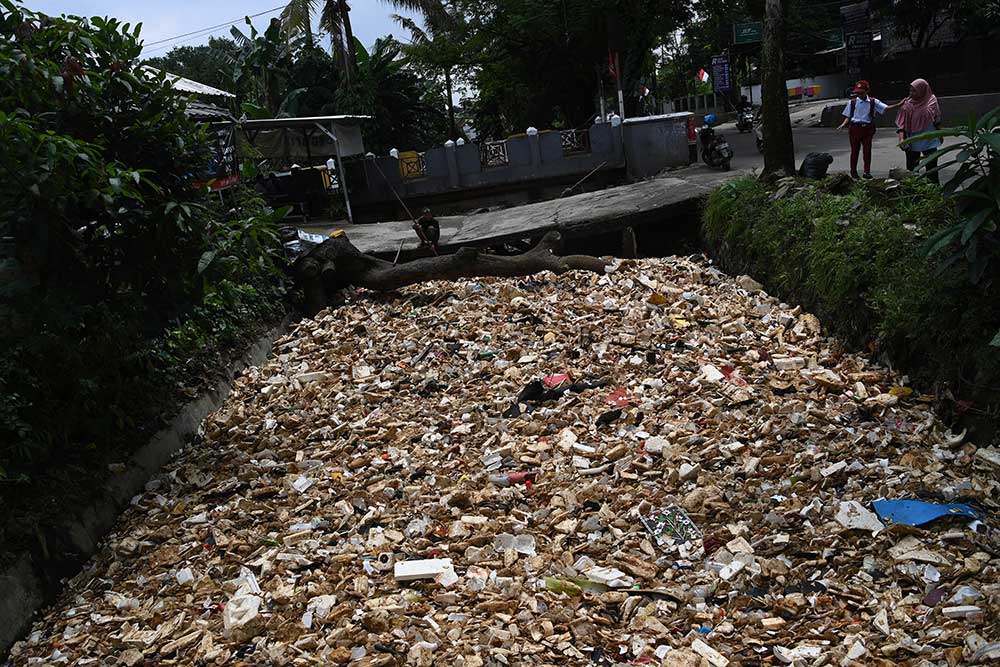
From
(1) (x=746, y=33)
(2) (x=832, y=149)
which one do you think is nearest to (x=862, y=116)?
(2) (x=832, y=149)

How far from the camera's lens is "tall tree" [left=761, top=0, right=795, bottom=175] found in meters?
9.17

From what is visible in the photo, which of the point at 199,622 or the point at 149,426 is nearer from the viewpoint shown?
the point at 199,622

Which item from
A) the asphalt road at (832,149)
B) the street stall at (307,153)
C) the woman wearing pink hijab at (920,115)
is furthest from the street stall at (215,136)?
the asphalt road at (832,149)

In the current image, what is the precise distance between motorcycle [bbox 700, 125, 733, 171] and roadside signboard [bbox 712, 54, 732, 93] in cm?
1765

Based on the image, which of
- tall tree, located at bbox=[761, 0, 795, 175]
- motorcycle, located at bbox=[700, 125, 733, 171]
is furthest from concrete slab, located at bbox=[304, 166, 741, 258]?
tall tree, located at bbox=[761, 0, 795, 175]

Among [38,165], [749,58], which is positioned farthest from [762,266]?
[749,58]

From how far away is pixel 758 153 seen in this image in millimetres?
17594

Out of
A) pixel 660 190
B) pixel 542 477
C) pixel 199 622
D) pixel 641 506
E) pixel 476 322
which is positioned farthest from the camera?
pixel 660 190

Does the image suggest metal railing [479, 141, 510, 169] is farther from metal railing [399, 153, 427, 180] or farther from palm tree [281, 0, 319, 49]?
palm tree [281, 0, 319, 49]

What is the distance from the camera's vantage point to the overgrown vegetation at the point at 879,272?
4516 mm

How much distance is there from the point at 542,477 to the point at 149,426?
2.87 m

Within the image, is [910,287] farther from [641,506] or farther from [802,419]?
[641,506]

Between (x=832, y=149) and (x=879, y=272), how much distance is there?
1147 centimetres

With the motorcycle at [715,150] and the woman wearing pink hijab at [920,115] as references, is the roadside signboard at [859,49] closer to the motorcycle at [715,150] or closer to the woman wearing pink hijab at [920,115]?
the motorcycle at [715,150]
